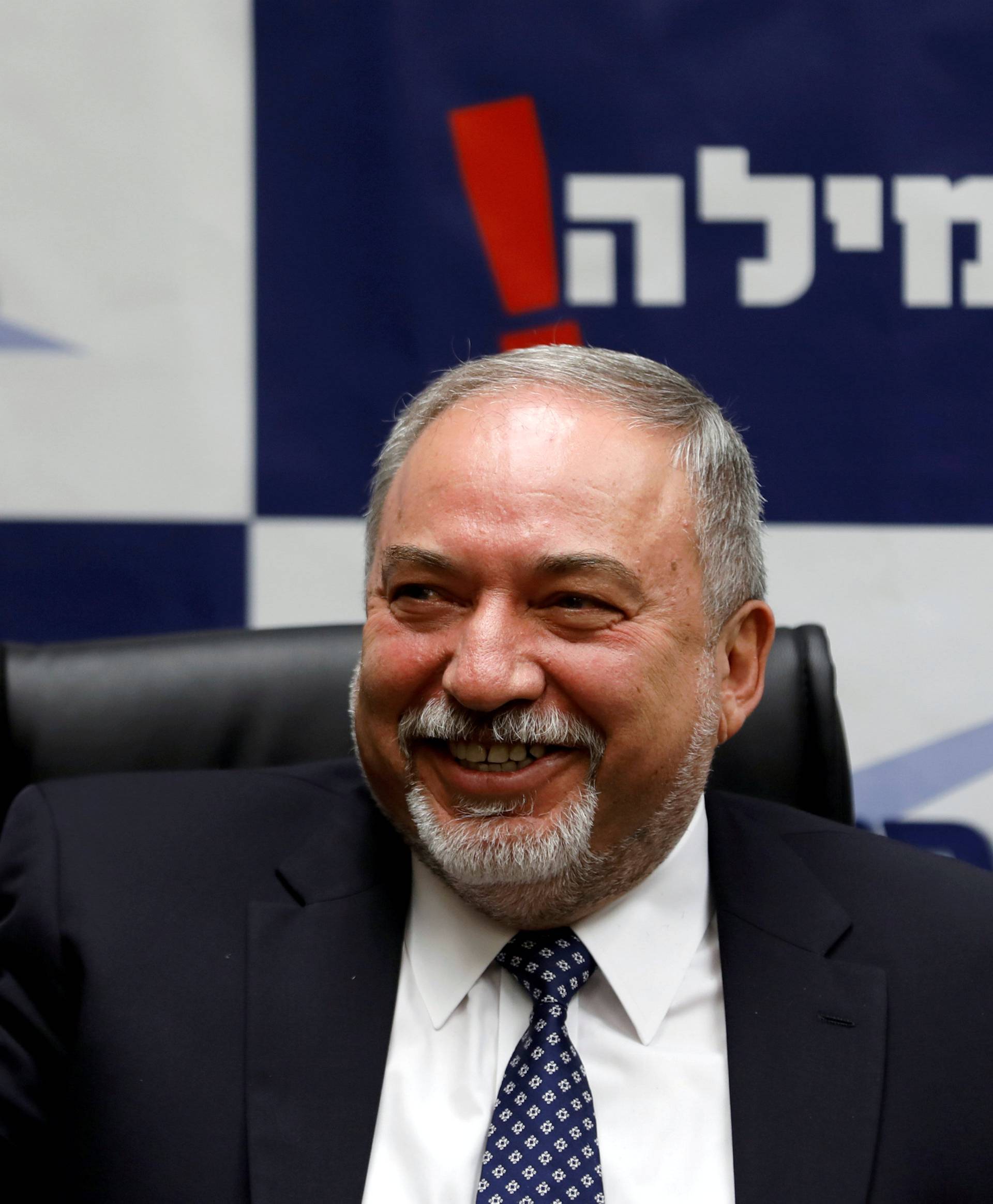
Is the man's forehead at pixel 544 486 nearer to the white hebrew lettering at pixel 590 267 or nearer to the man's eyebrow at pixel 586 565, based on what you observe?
the man's eyebrow at pixel 586 565

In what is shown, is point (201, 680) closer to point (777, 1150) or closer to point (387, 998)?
point (387, 998)

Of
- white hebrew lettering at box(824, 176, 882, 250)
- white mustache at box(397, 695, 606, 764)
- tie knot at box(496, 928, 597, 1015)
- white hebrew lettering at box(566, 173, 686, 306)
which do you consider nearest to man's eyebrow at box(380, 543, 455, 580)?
white mustache at box(397, 695, 606, 764)

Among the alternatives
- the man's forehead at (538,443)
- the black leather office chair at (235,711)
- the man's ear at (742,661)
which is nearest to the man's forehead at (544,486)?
the man's forehead at (538,443)

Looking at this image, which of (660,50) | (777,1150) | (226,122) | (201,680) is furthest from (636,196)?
(777,1150)

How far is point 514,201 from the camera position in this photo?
176cm

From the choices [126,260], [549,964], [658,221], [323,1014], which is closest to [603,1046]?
[549,964]

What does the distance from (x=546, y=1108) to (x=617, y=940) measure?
0.16 meters

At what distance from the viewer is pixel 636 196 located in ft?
5.76

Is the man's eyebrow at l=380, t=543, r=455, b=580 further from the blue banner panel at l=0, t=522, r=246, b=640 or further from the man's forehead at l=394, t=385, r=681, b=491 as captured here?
the blue banner panel at l=0, t=522, r=246, b=640

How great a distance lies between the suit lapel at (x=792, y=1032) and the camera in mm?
1056

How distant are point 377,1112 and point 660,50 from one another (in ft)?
4.55

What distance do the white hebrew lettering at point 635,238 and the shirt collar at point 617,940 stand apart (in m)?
0.83

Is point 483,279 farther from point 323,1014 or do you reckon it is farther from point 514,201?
point 323,1014

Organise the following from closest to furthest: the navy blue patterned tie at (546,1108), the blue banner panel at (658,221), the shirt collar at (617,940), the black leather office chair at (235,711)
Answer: the navy blue patterned tie at (546,1108), the shirt collar at (617,940), the black leather office chair at (235,711), the blue banner panel at (658,221)
